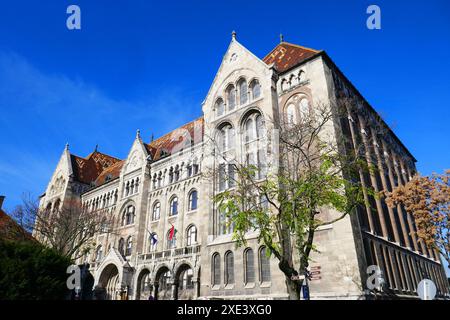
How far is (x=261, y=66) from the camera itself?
28.8m

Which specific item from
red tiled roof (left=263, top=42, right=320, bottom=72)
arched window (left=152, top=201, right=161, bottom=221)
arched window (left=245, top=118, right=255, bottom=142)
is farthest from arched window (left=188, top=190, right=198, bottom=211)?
red tiled roof (left=263, top=42, right=320, bottom=72)

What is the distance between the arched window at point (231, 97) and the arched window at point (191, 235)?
40.4 feet

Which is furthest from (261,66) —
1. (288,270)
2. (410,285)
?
(410,285)

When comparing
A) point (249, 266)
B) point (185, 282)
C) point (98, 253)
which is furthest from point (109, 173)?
point (249, 266)

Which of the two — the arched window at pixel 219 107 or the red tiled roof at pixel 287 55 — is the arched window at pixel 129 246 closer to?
the arched window at pixel 219 107

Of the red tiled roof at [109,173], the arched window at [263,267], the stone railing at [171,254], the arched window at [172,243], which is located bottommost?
the arched window at [263,267]

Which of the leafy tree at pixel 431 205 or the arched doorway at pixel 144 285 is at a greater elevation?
the leafy tree at pixel 431 205

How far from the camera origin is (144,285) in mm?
31828

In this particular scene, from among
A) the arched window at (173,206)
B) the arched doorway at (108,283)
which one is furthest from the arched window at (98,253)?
the arched window at (173,206)

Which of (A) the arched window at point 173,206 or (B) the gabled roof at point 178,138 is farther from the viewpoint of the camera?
(B) the gabled roof at point 178,138

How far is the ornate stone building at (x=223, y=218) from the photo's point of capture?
20.8 meters

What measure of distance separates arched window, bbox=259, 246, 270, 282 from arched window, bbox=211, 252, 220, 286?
3.91 meters

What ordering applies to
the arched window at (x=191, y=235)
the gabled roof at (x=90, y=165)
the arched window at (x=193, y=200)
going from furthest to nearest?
the gabled roof at (x=90, y=165), the arched window at (x=193, y=200), the arched window at (x=191, y=235)
